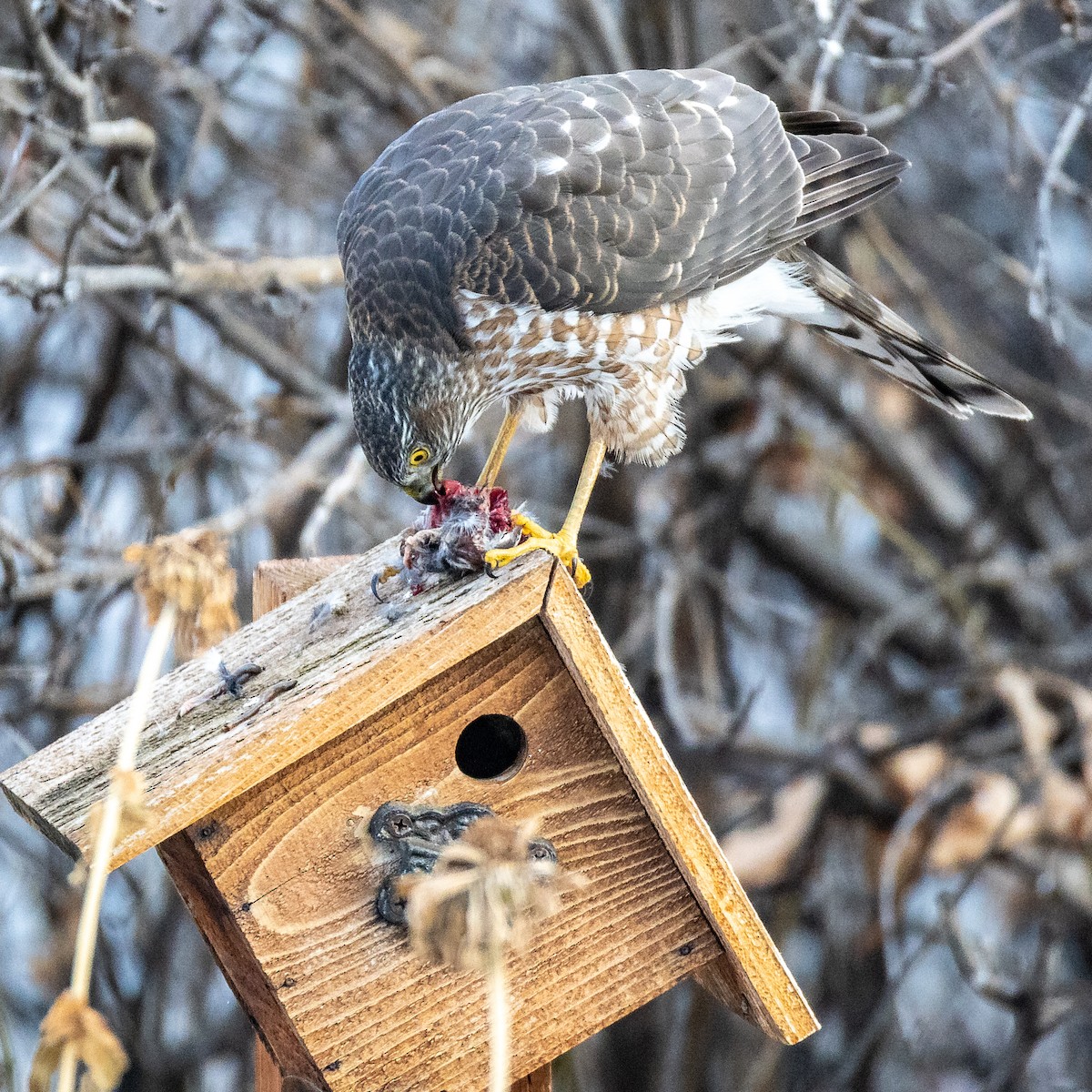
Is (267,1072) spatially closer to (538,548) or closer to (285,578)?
(285,578)

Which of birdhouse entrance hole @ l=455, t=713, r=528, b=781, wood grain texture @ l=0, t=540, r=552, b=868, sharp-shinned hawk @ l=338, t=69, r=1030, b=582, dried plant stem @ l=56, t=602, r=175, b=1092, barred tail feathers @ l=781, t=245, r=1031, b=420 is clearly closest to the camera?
dried plant stem @ l=56, t=602, r=175, b=1092

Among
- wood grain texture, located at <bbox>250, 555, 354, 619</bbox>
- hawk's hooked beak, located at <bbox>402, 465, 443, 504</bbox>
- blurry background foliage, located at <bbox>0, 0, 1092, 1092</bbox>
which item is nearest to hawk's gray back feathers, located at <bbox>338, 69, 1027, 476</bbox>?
hawk's hooked beak, located at <bbox>402, 465, 443, 504</bbox>

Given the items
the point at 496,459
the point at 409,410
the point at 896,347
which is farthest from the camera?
the point at 896,347

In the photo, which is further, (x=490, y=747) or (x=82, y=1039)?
(x=490, y=747)

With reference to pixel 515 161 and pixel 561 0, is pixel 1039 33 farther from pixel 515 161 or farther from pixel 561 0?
pixel 515 161

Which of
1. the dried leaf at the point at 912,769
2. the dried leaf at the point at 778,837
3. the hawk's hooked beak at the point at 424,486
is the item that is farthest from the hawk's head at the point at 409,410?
the dried leaf at the point at 912,769

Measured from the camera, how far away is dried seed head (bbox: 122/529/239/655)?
136 cm

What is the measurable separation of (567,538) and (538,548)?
1.36ft

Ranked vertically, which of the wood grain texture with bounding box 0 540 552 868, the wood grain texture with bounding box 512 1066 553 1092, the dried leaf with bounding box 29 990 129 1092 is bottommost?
the wood grain texture with bounding box 512 1066 553 1092

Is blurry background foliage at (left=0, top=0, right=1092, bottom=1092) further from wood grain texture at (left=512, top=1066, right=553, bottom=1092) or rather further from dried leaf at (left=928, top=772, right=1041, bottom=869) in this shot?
wood grain texture at (left=512, top=1066, right=553, bottom=1092)

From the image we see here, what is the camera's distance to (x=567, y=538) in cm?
244

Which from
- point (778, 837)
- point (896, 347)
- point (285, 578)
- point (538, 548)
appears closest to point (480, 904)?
point (538, 548)

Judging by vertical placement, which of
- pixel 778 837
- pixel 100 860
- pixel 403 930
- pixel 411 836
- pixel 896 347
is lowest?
pixel 778 837

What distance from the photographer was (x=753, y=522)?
4996 millimetres
